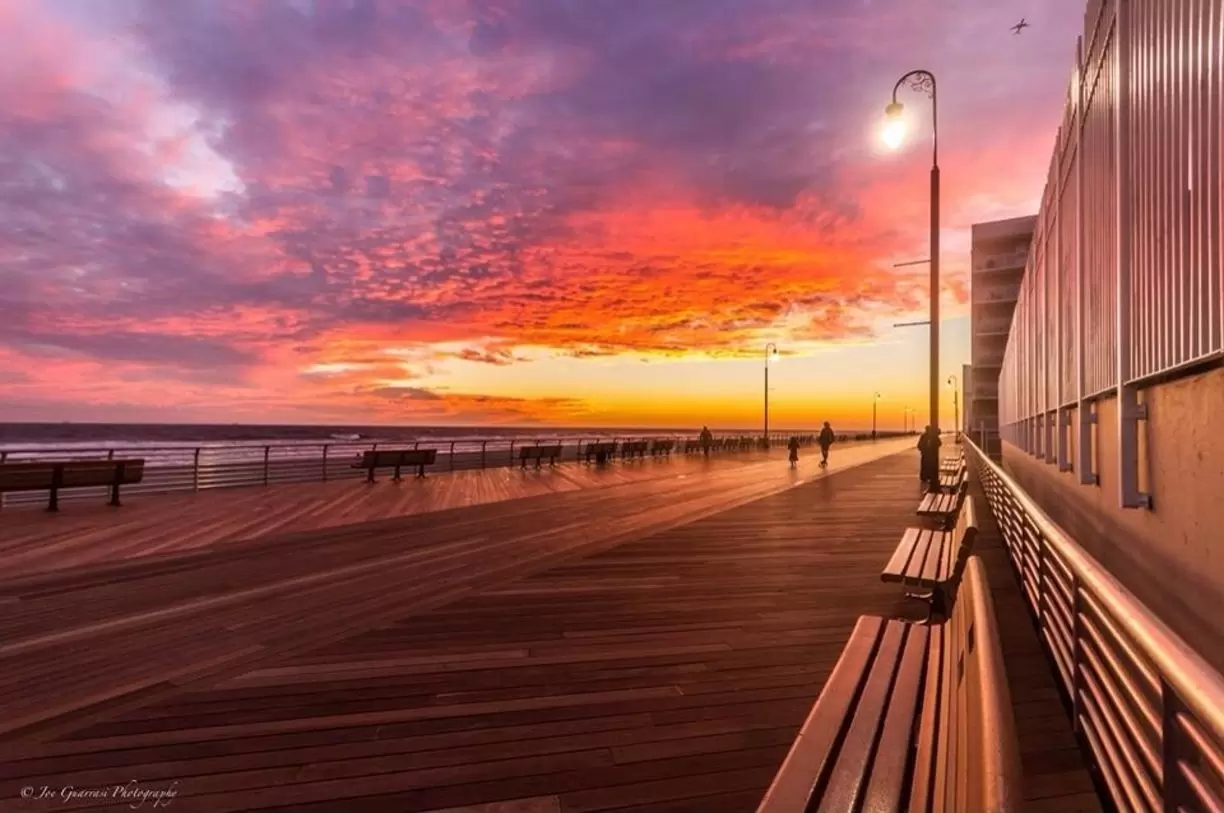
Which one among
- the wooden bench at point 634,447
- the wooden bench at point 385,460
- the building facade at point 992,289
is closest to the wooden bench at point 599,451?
the wooden bench at point 634,447

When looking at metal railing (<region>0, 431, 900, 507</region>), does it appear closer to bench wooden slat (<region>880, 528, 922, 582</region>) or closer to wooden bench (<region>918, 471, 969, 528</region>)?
bench wooden slat (<region>880, 528, 922, 582</region>)

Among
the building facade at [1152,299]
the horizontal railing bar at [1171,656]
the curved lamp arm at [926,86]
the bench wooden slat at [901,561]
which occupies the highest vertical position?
the curved lamp arm at [926,86]

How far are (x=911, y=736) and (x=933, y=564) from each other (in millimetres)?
3114

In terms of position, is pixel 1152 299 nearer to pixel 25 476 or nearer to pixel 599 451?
pixel 25 476

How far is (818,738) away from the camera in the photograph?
7.63 feet

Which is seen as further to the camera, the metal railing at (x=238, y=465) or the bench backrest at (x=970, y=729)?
the metal railing at (x=238, y=465)

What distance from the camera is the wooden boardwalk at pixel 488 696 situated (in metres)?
2.85

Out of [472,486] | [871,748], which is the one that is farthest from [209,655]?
[472,486]

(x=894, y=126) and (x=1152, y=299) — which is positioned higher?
(x=894, y=126)

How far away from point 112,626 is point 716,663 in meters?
4.58

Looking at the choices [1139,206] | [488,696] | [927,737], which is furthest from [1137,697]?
[488,696]

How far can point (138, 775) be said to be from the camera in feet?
9.57

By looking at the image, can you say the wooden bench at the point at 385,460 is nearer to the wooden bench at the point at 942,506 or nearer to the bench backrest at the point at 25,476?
the bench backrest at the point at 25,476

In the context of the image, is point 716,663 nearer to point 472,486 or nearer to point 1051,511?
point 1051,511
